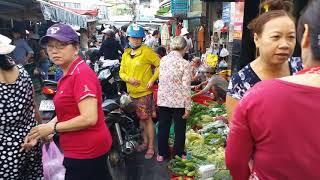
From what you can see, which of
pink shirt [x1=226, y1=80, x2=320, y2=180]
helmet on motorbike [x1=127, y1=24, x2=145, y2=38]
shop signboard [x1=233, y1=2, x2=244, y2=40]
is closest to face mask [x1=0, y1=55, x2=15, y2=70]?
pink shirt [x1=226, y1=80, x2=320, y2=180]

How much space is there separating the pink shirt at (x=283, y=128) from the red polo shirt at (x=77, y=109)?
1.32 metres

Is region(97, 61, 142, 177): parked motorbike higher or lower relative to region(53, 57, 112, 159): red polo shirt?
lower

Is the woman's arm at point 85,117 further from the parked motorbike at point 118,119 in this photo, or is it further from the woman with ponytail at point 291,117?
the parked motorbike at point 118,119

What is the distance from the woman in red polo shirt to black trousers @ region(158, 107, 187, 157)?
2.29m

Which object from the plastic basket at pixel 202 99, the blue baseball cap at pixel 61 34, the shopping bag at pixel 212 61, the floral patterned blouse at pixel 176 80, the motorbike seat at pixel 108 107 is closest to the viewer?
the blue baseball cap at pixel 61 34

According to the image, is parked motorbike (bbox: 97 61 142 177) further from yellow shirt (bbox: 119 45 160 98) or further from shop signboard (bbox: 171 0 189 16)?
shop signboard (bbox: 171 0 189 16)

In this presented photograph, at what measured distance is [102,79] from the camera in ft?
17.1

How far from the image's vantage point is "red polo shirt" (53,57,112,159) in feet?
7.76

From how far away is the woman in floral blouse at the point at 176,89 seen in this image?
4.63m

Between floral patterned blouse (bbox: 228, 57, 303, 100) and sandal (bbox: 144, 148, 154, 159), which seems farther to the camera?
sandal (bbox: 144, 148, 154, 159)

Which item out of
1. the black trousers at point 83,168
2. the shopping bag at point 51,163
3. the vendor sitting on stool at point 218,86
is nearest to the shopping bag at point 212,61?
the vendor sitting on stool at point 218,86

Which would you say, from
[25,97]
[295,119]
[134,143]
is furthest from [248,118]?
[134,143]

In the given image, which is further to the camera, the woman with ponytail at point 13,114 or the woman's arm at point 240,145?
the woman with ponytail at point 13,114

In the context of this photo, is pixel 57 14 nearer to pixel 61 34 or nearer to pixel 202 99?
pixel 202 99
